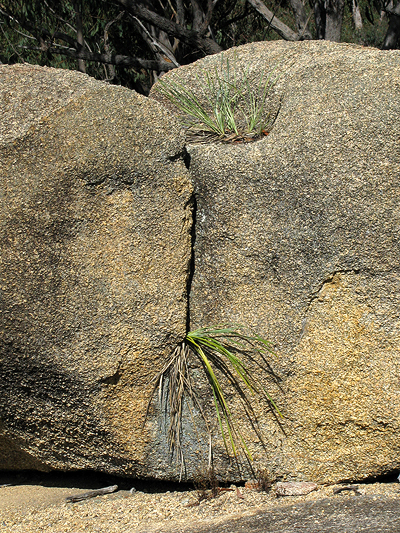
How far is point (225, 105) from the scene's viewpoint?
3.30 meters

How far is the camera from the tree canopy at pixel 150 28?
5812 millimetres

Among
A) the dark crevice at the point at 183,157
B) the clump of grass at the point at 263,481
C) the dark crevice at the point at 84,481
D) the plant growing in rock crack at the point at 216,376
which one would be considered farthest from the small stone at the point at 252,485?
the dark crevice at the point at 183,157

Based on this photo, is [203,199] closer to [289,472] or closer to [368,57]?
[368,57]

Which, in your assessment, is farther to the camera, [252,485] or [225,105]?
[225,105]

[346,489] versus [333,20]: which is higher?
[333,20]

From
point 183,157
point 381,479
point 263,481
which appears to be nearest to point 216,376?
point 263,481

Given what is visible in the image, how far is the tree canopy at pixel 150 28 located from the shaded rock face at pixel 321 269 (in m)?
3.32

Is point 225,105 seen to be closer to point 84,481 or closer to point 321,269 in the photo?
point 321,269

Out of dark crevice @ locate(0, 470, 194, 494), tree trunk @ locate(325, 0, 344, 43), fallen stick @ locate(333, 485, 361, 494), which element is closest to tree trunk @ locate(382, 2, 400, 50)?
tree trunk @ locate(325, 0, 344, 43)

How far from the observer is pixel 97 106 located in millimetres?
2592

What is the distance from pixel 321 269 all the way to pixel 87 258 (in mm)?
1072

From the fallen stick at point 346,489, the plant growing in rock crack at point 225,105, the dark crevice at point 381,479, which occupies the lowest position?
the fallen stick at point 346,489

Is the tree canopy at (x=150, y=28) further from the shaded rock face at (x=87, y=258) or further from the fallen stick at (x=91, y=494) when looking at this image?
the fallen stick at (x=91, y=494)

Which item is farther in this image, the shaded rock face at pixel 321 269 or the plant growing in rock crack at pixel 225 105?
the plant growing in rock crack at pixel 225 105
